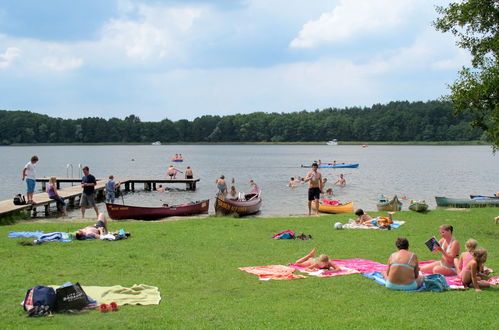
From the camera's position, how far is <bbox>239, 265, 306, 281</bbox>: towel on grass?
10.9 m

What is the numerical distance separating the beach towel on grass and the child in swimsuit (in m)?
5.71

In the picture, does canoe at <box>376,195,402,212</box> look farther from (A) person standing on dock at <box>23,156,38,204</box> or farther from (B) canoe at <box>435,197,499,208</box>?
(A) person standing on dock at <box>23,156,38,204</box>

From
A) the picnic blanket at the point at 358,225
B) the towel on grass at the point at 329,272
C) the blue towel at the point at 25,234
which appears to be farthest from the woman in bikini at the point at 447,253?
the blue towel at the point at 25,234

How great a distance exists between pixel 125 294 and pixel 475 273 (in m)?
6.41

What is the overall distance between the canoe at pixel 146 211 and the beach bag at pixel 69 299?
48.9 feet

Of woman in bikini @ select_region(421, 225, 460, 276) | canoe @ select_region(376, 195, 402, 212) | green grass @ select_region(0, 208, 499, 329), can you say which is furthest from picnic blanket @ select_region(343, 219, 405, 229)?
woman in bikini @ select_region(421, 225, 460, 276)

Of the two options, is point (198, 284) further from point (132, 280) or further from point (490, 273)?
point (490, 273)

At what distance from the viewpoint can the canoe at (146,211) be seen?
23250mm

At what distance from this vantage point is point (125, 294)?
9164mm

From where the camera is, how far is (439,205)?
29.4m

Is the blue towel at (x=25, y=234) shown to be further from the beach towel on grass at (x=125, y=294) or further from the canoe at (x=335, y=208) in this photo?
the canoe at (x=335, y=208)

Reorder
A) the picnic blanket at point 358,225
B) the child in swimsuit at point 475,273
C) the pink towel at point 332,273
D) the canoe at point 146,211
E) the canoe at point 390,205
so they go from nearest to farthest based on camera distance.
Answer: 1. the child in swimsuit at point 475,273
2. the pink towel at point 332,273
3. the picnic blanket at point 358,225
4. the canoe at point 146,211
5. the canoe at point 390,205

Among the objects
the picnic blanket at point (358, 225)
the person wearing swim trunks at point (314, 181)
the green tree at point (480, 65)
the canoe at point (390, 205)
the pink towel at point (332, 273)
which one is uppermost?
the green tree at point (480, 65)

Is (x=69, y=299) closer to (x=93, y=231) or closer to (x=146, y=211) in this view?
(x=93, y=231)
